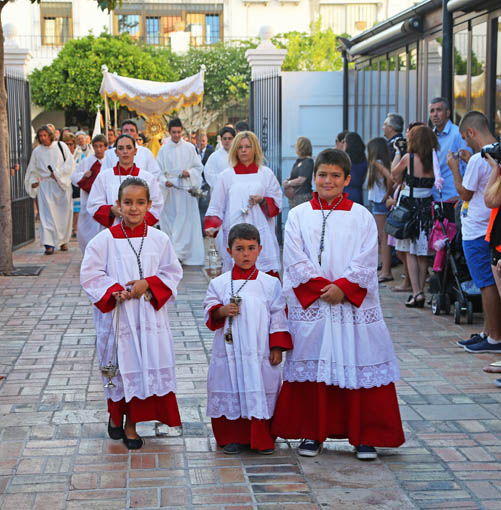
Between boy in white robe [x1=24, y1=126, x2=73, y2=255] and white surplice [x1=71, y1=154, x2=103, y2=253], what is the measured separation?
1.88 meters

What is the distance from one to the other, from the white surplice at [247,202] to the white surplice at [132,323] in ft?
12.1

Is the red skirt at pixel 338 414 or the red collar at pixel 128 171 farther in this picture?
the red collar at pixel 128 171

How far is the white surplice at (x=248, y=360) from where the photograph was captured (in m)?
4.77

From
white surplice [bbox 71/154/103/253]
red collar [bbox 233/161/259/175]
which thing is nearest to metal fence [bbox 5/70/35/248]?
white surplice [bbox 71/154/103/253]

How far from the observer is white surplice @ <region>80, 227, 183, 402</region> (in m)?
4.94

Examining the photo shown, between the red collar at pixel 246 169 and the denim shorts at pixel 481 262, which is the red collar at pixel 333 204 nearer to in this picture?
the denim shorts at pixel 481 262

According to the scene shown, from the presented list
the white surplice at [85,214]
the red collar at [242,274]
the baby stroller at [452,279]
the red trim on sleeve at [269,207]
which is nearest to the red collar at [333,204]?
the red collar at [242,274]

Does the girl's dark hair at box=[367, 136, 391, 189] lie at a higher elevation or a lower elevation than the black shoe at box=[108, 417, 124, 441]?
higher

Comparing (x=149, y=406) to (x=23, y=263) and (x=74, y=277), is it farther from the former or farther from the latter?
(x=23, y=263)

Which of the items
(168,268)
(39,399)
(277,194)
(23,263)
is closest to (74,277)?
(23,263)

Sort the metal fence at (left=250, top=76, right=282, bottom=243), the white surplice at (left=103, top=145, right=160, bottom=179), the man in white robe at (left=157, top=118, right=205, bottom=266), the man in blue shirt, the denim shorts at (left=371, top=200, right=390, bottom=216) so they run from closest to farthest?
the man in blue shirt, the white surplice at (left=103, top=145, right=160, bottom=179), the denim shorts at (left=371, top=200, right=390, bottom=216), the man in white robe at (left=157, top=118, right=205, bottom=266), the metal fence at (left=250, top=76, right=282, bottom=243)

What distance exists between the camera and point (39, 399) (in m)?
5.99

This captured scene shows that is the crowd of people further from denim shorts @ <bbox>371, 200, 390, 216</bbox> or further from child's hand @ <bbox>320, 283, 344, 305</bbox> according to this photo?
denim shorts @ <bbox>371, 200, 390, 216</bbox>

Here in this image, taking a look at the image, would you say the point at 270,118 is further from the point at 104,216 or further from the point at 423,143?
the point at 104,216
